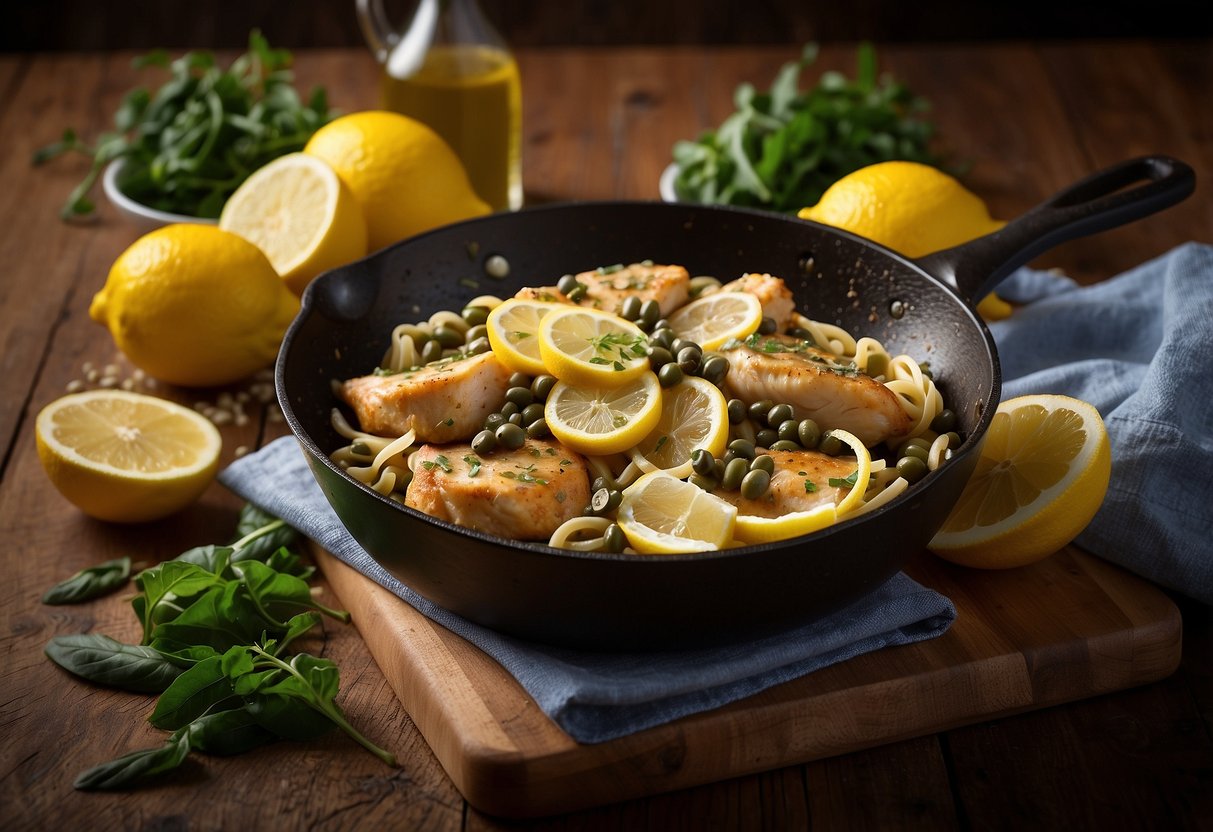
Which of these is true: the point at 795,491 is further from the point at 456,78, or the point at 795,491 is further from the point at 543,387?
the point at 456,78

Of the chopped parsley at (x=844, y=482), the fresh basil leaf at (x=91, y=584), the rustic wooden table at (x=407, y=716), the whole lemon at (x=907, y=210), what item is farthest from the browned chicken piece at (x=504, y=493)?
the whole lemon at (x=907, y=210)

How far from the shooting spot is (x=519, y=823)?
274cm

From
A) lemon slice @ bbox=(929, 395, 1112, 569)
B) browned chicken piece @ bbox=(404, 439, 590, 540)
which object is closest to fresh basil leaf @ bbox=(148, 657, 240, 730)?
browned chicken piece @ bbox=(404, 439, 590, 540)

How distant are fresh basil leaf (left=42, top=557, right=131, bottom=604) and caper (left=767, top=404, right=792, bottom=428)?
183 centimetres

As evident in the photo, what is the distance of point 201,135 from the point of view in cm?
525

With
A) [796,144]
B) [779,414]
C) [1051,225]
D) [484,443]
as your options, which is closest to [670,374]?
[779,414]

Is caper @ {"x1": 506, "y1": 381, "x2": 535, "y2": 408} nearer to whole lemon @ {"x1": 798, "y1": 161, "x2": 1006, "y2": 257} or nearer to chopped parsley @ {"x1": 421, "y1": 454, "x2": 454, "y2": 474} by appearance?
chopped parsley @ {"x1": 421, "y1": 454, "x2": 454, "y2": 474}

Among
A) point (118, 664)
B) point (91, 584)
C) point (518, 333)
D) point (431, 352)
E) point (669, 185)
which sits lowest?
point (91, 584)

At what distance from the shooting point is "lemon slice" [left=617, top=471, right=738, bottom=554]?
9.18ft

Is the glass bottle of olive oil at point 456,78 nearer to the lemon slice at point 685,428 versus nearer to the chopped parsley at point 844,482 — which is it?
the lemon slice at point 685,428

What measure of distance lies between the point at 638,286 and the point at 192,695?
1725 millimetres

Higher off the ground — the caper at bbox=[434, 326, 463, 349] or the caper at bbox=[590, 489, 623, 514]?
the caper at bbox=[590, 489, 623, 514]

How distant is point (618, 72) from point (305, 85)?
5.65 ft

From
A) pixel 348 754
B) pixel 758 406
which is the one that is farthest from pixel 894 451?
pixel 348 754
